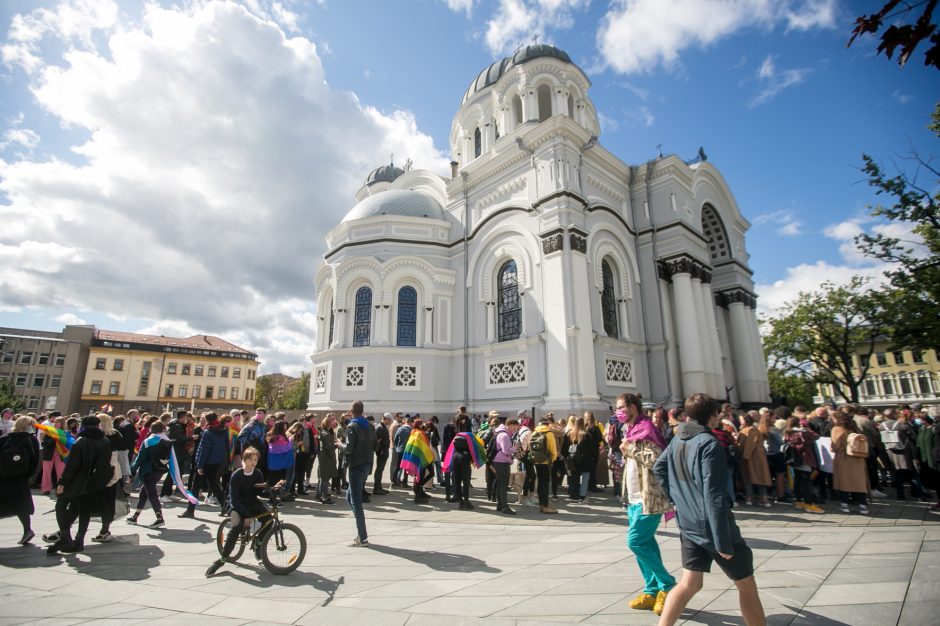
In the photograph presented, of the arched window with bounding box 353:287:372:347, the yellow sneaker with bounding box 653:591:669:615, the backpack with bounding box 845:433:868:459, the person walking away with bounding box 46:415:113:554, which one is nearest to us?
the yellow sneaker with bounding box 653:591:669:615

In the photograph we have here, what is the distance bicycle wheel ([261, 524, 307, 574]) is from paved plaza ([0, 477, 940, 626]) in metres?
0.12

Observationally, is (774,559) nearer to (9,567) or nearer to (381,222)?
(9,567)

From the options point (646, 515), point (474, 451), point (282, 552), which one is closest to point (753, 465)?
point (474, 451)

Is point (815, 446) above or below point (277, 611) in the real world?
above

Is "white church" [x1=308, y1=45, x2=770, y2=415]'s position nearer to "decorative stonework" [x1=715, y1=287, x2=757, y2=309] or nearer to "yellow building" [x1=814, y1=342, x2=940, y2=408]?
"decorative stonework" [x1=715, y1=287, x2=757, y2=309]

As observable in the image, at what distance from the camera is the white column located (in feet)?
59.9

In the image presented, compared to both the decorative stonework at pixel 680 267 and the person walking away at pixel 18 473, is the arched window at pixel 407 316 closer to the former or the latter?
the decorative stonework at pixel 680 267

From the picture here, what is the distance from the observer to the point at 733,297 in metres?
24.1

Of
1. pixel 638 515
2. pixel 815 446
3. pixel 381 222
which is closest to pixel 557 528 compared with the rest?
pixel 638 515

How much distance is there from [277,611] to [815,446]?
29.7ft

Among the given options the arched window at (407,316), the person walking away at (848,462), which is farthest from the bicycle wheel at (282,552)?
the arched window at (407,316)

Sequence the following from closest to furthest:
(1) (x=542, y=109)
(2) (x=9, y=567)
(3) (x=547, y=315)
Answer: (2) (x=9, y=567), (3) (x=547, y=315), (1) (x=542, y=109)

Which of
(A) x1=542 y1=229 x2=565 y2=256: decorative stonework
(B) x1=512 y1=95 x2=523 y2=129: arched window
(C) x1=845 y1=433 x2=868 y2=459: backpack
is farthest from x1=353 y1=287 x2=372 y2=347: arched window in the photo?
(C) x1=845 y1=433 x2=868 y2=459: backpack

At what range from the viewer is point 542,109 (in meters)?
24.3
